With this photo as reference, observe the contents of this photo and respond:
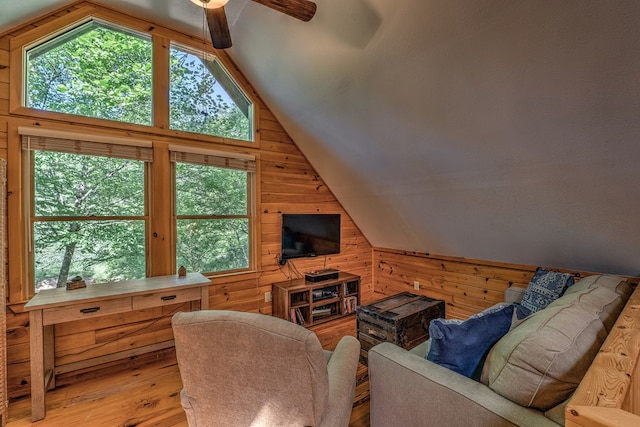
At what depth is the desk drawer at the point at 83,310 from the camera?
1.88 metres

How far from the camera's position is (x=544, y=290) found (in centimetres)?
231

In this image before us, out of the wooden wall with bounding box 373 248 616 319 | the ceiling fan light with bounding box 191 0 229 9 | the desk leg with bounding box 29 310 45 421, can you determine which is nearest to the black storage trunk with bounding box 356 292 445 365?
the wooden wall with bounding box 373 248 616 319

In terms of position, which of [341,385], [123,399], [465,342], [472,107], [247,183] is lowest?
[123,399]

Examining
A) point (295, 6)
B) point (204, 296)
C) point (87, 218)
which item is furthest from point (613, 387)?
point (87, 218)

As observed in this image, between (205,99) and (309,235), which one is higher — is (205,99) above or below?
above

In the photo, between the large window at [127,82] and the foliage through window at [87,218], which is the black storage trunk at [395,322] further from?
the large window at [127,82]

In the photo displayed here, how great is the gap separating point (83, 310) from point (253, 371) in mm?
1628

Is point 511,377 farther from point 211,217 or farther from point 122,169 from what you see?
point 122,169

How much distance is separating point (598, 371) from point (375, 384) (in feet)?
2.99

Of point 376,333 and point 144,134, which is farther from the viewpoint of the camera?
A: point 144,134

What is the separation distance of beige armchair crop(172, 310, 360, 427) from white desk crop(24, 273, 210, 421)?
121cm

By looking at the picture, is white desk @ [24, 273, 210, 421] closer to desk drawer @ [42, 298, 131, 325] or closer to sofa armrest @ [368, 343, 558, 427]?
desk drawer @ [42, 298, 131, 325]

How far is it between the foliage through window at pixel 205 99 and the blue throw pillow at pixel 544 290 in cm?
311

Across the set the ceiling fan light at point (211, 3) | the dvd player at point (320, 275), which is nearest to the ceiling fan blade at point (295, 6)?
the ceiling fan light at point (211, 3)
